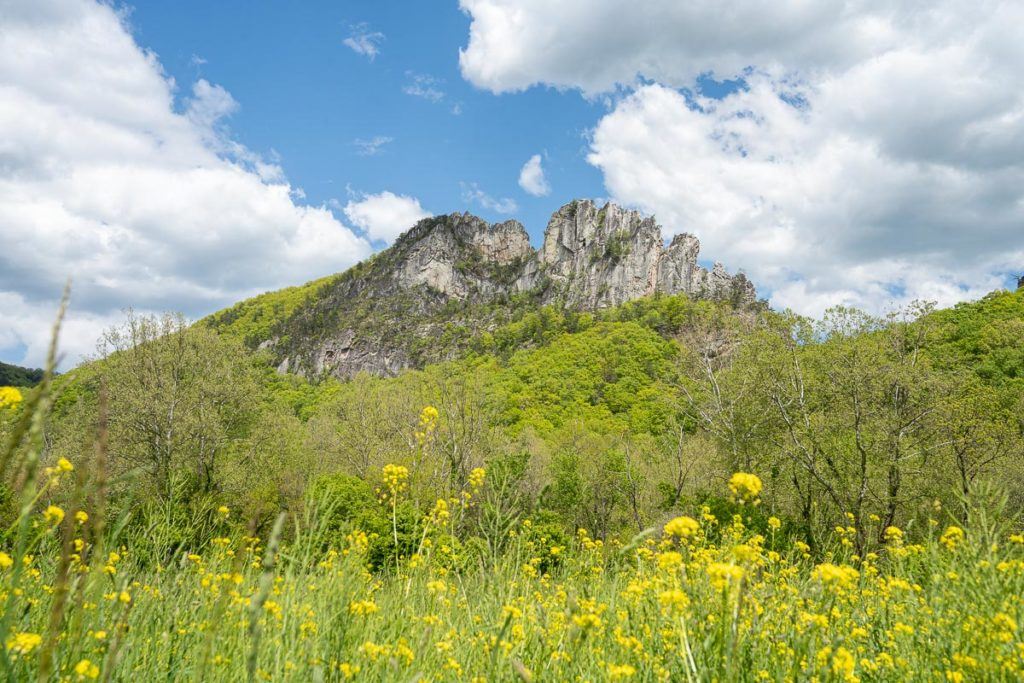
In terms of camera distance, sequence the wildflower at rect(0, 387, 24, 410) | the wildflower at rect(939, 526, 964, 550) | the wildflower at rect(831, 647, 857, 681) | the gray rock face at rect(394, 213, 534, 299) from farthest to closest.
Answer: the gray rock face at rect(394, 213, 534, 299) < the wildflower at rect(939, 526, 964, 550) < the wildflower at rect(0, 387, 24, 410) < the wildflower at rect(831, 647, 857, 681)

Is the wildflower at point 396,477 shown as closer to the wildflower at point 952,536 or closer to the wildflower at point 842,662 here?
the wildflower at point 842,662

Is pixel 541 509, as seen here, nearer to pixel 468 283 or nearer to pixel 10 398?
pixel 10 398

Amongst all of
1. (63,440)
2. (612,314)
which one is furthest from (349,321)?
(63,440)

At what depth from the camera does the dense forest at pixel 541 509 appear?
2.11 metres

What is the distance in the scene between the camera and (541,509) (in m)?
5.77

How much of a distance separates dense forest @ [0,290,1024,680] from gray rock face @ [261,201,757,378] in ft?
137

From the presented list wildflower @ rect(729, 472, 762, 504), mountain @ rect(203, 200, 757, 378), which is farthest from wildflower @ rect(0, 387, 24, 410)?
mountain @ rect(203, 200, 757, 378)

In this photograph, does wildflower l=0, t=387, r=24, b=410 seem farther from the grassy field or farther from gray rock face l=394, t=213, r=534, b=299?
gray rock face l=394, t=213, r=534, b=299

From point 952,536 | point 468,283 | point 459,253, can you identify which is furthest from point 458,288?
point 952,536

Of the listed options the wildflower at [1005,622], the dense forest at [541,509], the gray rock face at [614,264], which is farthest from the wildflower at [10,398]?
the gray rock face at [614,264]

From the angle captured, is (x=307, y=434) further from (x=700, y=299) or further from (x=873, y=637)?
(x=700, y=299)

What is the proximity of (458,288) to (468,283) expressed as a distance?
2810 millimetres

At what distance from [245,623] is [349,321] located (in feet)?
359

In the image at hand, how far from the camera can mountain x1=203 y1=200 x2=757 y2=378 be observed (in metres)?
96.8
